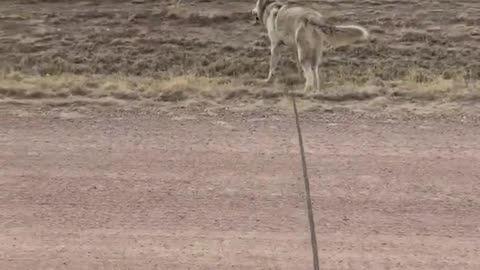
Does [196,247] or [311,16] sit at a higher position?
[311,16]

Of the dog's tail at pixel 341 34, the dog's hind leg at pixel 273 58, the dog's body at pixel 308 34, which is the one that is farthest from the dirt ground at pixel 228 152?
the dog's tail at pixel 341 34

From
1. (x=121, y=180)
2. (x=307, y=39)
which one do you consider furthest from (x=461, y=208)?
(x=307, y=39)

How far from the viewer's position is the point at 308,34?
10047mm

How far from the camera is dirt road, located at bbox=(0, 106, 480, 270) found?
544cm

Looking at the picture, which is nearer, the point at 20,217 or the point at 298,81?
the point at 20,217

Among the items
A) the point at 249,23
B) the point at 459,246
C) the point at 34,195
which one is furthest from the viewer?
the point at 249,23

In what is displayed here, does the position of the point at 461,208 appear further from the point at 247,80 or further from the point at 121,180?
the point at 247,80

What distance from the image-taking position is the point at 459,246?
18.1 ft

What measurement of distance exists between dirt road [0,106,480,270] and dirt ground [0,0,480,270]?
0.02 m

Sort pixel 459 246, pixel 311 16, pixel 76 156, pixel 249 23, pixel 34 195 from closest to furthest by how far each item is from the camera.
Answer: pixel 459 246 → pixel 34 195 → pixel 76 156 → pixel 311 16 → pixel 249 23

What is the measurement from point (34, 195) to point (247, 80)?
4.69 meters

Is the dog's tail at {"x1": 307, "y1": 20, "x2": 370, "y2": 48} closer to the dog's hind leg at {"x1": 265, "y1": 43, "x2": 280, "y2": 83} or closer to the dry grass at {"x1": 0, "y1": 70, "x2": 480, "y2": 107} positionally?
the dry grass at {"x1": 0, "y1": 70, "x2": 480, "y2": 107}

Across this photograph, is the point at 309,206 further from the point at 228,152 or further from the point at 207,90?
the point at 207,90

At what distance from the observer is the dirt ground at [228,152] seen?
5559mm
